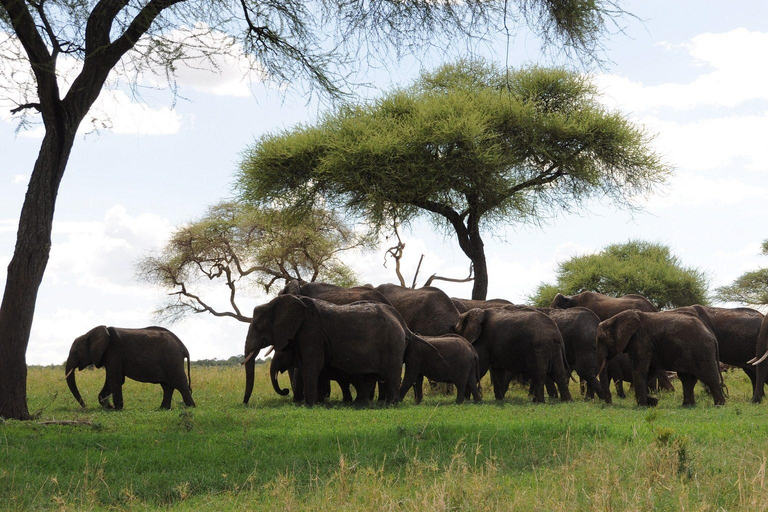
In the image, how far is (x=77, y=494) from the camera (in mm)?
8711

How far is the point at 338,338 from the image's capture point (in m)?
15.7

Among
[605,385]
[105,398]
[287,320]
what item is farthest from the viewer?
[605,385]

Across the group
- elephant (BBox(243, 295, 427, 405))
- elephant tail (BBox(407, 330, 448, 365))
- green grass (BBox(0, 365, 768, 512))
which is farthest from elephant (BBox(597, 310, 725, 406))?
elephant (BBox(243, 295, 427, 405))

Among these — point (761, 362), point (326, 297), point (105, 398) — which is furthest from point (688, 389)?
point (105, 398)

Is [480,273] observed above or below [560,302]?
above

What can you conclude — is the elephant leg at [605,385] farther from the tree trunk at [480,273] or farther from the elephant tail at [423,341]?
the tree trunk at [480,273]

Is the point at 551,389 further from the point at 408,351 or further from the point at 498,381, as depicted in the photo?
the point at 408,351

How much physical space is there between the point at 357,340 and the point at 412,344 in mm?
1078

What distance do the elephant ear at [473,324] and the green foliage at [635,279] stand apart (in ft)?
93.2

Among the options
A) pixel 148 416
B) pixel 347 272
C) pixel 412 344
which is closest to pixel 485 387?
pixel 412 344

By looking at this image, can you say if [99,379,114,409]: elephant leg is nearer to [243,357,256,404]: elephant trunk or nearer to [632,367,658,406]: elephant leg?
[243,357,256,404]: elephant trunk

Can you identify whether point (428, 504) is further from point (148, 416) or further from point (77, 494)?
point (148, 416)

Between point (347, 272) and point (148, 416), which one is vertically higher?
point (347, 272)

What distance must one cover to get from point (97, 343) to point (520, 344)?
26.2 feet
